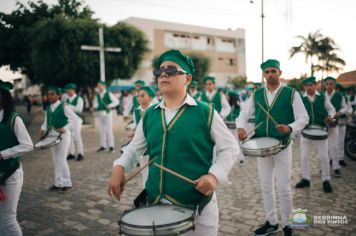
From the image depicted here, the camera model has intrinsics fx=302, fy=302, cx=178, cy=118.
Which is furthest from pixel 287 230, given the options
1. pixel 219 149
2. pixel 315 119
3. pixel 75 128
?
pixel 75 128

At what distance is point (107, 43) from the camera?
21281 mm

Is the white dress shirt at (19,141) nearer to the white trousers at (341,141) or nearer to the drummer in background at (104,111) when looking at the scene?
the drummer in background at (104,111)

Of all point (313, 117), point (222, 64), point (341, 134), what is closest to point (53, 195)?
point (313, 117)

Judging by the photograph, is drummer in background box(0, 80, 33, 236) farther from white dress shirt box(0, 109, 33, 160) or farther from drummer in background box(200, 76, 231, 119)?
drummer in background box(200, 76, 231, 119)

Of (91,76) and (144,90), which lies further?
(91,76)

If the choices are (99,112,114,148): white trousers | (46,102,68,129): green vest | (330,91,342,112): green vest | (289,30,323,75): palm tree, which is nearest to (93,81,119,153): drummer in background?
(99,112,114,148): white trousers

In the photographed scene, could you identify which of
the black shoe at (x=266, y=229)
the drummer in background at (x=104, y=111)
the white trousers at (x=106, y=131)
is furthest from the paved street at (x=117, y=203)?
the drummer in background at (x=104, y=111)

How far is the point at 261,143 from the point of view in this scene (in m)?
4.28

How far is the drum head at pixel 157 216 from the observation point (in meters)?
2.15

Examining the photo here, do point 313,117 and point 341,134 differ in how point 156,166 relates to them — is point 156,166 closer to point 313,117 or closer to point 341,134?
point 313,117

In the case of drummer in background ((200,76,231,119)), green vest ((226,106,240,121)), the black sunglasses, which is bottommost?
green vest ((226,106,240,121))

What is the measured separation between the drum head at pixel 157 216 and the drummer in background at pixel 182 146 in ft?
0.38

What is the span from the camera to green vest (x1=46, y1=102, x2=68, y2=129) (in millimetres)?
7125

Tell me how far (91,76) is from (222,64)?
41566 mm
